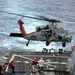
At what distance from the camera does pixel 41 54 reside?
176ft

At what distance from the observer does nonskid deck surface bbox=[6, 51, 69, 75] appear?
139ft

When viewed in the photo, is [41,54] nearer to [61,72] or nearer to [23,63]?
[23,63]

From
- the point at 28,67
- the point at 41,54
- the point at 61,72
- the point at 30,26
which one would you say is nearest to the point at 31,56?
the point at 41,54

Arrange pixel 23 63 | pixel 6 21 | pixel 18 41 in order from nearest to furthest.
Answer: pixel 23 63 → pixel 18 41 → pixel 6 21

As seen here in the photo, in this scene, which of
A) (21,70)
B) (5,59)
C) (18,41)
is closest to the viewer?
(21,70)

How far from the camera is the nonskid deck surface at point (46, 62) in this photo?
42469 millimetres

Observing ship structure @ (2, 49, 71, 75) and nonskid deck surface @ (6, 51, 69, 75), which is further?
nonskid deck surface @ (6, 51, 69, 75)

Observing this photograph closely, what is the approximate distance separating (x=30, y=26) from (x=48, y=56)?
134 feet

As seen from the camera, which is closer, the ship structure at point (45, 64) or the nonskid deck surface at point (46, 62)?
the ship structure at point (45, 64)

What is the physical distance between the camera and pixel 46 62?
159 ft

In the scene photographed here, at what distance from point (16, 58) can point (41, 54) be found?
4.92m

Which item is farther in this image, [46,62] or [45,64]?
[46,62]

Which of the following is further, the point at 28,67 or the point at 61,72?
the point at 28,67

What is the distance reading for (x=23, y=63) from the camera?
47.6m
